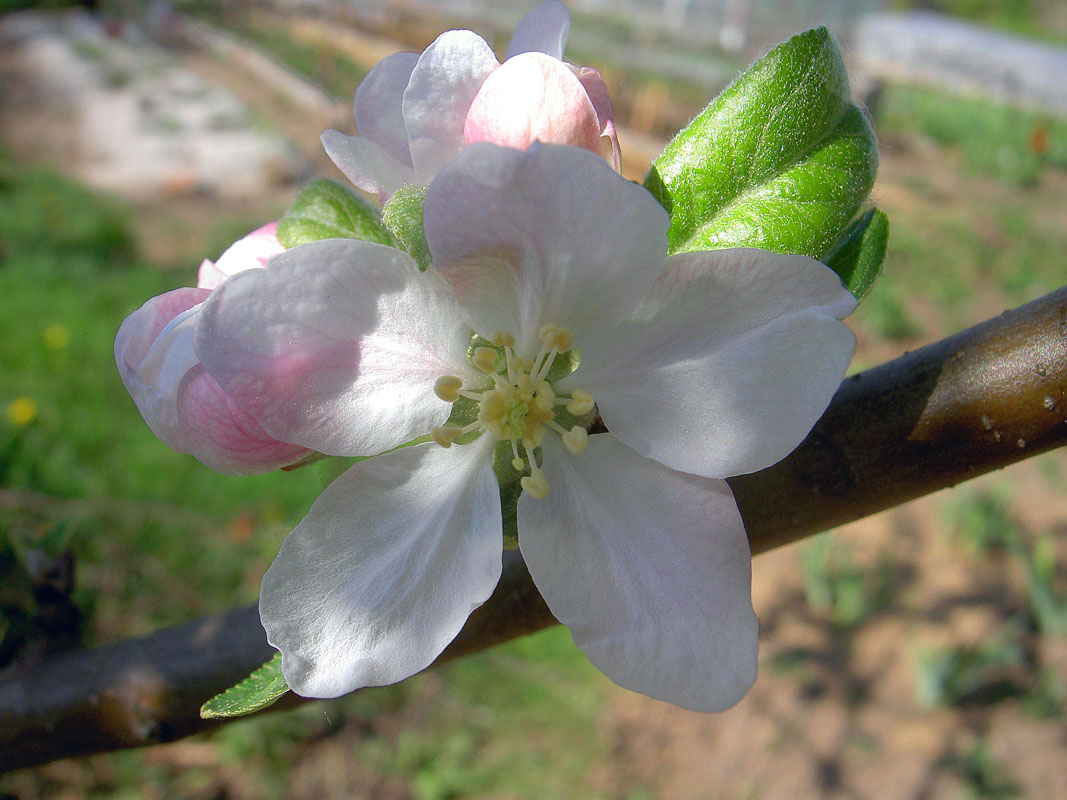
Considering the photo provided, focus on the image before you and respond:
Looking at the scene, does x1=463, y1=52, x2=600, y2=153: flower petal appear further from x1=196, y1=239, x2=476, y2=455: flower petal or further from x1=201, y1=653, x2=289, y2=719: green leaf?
x1=201, y1=653, x2=289, y2=719: green leaf

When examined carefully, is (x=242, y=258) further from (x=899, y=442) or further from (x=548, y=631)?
(x=548, y=631)

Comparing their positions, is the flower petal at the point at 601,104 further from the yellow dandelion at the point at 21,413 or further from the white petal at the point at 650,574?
the yellow dandelion at the point at 21,413

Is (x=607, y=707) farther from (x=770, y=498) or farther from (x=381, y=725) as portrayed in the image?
(x=770, y=498)

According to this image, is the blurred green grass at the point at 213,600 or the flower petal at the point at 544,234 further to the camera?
the blurred green grass at the point at 213,600

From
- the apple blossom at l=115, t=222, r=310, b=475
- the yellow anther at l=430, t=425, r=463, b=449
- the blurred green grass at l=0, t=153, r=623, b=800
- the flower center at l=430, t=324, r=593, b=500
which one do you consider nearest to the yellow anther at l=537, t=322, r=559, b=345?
the flower center at l=430, t=324, r=593, b=500

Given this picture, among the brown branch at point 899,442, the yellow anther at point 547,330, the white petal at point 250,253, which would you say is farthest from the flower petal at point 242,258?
the brown branch at point 899,442

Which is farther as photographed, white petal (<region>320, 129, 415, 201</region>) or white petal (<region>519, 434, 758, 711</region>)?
white petal (<region>320, 129, 415, 201</region>)
